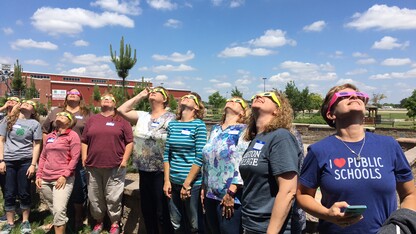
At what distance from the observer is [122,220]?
4355 millimetres

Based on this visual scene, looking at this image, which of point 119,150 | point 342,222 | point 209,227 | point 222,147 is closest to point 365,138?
point 342,222

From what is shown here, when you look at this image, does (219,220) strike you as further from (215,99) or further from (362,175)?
(215,99)

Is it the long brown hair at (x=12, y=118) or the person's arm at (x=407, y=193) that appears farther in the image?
the long brown hair at (x=12, y=118)

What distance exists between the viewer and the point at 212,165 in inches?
113

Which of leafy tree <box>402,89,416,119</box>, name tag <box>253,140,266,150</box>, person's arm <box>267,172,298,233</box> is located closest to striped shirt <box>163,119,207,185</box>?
name tag <box>253,140,266,150</box>

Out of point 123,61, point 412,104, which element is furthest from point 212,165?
point 412,104

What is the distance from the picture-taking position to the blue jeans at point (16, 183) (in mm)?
4465

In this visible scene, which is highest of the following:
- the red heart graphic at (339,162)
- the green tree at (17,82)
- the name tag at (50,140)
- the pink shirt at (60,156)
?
the green tree at (17,82)

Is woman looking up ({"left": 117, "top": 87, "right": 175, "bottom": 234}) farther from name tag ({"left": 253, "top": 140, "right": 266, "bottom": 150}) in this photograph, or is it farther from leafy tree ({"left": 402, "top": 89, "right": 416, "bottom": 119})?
leafy tree ({"left": 402, "top": 89, "right": 416, "bottom": 119})

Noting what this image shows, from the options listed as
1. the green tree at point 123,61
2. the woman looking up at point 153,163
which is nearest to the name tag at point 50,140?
the woman looking up at point 153,163

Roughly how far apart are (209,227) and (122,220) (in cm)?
190

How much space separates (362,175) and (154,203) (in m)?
2.56

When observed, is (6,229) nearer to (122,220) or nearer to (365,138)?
A: (122,220)

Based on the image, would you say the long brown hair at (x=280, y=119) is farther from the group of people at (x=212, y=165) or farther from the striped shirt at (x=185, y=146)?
the striped shirt at (x=185, y=146)
